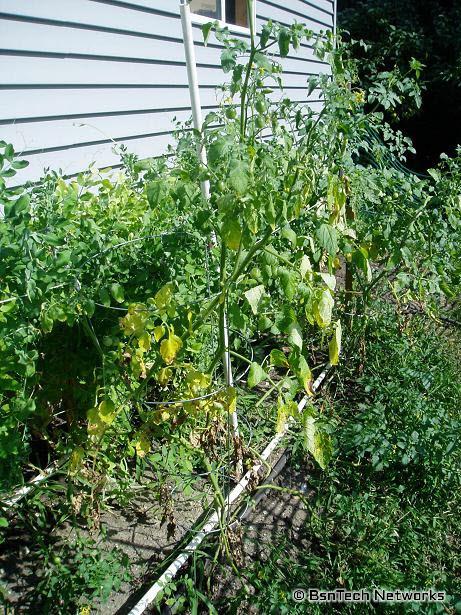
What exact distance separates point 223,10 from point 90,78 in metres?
2.03

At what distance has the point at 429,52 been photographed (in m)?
11.4

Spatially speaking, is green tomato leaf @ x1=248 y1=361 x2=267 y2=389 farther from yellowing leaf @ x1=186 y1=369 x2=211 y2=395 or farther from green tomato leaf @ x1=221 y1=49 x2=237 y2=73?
green tomato leaf @ x1=221 y1=49 x2=237 y2=73

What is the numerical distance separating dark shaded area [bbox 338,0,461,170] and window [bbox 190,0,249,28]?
6022 millimetres

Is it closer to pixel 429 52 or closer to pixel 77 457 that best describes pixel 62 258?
pixel 77 457

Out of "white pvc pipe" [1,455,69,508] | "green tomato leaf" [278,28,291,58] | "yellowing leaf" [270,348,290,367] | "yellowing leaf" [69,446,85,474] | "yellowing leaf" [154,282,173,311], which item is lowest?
"white pvc pipe" [1,455,69,508]

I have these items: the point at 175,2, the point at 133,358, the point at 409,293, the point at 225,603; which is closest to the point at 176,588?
the point at 225,603

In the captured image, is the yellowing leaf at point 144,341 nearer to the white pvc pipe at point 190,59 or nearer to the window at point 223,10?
the white pvc pipe at point 190,59

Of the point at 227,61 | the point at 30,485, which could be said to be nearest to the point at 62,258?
the point at 227,61

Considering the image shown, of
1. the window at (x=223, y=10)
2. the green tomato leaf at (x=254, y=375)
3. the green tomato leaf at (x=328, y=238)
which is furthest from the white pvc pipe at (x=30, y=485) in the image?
the window at (x=223, y=10)

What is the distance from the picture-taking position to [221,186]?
5.68ft

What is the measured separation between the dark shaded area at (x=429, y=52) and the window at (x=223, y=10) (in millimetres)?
6022

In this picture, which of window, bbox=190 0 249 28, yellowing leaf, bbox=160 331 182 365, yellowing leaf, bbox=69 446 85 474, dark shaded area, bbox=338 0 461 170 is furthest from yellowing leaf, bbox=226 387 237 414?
dark shaded area, bbox=338 0 461 170

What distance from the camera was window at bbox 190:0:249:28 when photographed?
5054 millimetres

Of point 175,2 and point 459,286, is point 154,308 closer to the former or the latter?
point 459,286
